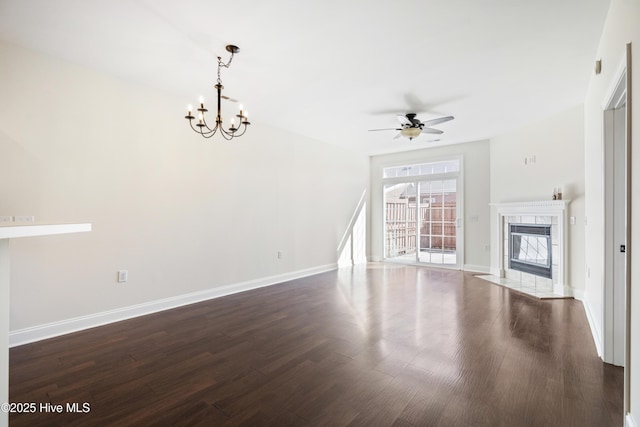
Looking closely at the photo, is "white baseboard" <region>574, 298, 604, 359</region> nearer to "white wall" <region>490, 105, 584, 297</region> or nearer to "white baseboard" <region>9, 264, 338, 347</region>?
"white wall" <region>490, 105, 584, 297</region>

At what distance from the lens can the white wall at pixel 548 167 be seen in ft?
14.1

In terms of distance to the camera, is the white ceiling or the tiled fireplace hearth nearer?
the white ceiling

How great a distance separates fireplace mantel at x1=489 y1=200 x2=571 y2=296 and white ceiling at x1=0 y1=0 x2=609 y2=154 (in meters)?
1.50

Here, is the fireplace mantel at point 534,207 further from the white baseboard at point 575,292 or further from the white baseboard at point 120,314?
the white baseboard at point 120,314

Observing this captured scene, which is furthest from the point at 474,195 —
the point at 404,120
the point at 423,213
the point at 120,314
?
the point at 120,314

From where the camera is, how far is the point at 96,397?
6.51 ft

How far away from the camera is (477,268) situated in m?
6.25

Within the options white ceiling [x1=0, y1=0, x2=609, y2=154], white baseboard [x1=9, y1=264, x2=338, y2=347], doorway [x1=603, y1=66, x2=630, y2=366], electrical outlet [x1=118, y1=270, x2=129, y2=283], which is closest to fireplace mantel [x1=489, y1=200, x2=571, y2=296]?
white ceiling [x1=0, y1=0, x2=609, y2=154]

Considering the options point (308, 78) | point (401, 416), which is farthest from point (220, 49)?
point (401, 416)

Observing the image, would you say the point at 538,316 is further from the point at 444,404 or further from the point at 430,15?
the point at 430,15

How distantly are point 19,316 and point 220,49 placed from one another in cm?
308

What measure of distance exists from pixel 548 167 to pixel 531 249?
4.51ft

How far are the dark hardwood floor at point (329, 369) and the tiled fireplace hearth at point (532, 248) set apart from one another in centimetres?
93

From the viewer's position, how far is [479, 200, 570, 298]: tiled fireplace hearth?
4523 millimetres
